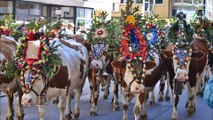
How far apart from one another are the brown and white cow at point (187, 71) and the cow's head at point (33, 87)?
312cm

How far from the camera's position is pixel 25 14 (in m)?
28.3

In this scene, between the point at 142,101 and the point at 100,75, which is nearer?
the point at 142,101

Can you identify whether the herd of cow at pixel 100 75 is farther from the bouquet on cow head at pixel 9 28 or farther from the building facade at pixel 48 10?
the building facade at pixel 48 10

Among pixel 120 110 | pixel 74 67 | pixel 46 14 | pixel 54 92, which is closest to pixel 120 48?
pixel 74 67

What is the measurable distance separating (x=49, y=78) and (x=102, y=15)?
3559 millimetres

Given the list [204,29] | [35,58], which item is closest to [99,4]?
[204,29]

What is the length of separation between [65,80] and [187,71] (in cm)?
285

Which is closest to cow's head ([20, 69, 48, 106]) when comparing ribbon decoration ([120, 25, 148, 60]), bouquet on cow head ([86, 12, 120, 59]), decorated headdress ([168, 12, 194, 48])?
ribbon decoration ([120, 25, 148, 60])

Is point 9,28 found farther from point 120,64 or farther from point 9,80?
point 120,64

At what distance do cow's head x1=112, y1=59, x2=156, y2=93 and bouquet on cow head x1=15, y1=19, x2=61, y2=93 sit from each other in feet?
4.87

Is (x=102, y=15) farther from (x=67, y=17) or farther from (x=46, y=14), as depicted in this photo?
(x=67, y=17)

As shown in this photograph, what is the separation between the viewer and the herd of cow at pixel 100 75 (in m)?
9.28

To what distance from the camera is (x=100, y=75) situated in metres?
12.1

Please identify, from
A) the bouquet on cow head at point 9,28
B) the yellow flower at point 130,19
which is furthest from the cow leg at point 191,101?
the bouquet on cow head at point 9,28
